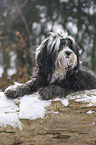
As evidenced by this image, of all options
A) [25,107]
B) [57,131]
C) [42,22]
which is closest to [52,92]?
[25,107]

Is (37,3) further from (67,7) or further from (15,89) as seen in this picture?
(15,89)

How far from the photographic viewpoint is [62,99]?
2609 mm

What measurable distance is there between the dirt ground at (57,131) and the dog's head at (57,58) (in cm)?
72

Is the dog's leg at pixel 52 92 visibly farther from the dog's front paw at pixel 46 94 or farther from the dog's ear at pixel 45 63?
the dog's ear at pixel 45 63

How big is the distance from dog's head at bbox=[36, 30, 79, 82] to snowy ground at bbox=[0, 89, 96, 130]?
0.45 meters

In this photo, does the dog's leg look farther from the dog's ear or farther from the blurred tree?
the blurred tree

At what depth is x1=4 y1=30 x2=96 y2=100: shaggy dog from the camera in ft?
9.13

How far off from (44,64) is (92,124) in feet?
3.97

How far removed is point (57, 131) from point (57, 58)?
1100 millimetres

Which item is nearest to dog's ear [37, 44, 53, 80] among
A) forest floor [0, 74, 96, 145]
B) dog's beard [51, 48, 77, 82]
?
dog's beard [51, 48, 77, 82]

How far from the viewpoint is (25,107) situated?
252 centimetres

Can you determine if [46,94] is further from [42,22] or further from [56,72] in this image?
[42,22]

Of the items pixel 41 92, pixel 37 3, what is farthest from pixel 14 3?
pixel 41 92

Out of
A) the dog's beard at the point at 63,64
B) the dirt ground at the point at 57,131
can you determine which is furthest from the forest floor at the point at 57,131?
the dog's beard at the point at 63,64
